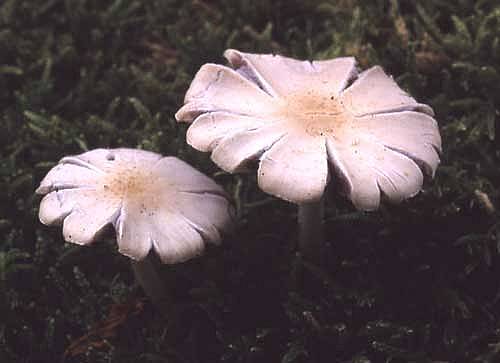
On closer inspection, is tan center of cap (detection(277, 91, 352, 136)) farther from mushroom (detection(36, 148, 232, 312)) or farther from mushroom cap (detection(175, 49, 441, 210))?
mushroom (detection(36, 148, 232, 312))

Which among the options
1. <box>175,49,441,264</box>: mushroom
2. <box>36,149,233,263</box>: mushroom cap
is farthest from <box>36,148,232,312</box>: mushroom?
<box>175,49,441,264</box>: mushroom

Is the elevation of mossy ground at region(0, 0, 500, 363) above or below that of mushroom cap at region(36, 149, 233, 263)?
below

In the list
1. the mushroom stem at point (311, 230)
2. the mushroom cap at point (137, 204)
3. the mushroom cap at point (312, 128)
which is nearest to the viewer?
the mushroom cap at point (312, 128)

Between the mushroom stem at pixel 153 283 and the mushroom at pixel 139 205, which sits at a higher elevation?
the mushroom at pixel 139 205

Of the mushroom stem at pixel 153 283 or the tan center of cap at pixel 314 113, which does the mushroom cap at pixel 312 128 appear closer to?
the tan center of cap at pixel 314 113

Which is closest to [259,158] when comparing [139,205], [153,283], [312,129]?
[312,129]

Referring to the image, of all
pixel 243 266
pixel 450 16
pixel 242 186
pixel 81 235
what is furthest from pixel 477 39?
pixel 81 235

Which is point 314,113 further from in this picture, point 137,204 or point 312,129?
point 137,204

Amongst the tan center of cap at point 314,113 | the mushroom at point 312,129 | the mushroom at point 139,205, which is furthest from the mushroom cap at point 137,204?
the tan center of cap at point 314,113
